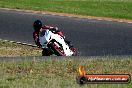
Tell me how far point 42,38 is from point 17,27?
10.1 metres

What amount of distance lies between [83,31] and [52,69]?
37.9 feet

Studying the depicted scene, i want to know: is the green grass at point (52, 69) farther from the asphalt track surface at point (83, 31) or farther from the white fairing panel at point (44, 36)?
the asphalt track surface at point (83, 31)

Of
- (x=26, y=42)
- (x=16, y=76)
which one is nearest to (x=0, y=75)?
(x=16, y=76)

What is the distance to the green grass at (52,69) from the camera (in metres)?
11.6

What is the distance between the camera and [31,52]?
1969 cm

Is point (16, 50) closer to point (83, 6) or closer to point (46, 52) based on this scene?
point (46, 52)

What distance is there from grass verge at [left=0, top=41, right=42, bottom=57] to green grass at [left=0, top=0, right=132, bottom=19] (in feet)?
36.2

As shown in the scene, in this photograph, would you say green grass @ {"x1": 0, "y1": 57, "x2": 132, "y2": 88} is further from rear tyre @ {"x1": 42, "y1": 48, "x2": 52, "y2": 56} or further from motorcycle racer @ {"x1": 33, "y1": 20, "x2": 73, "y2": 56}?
rear tyre @ {"x1": 42, "y1": 48, "x2": 52, "y2": 56}

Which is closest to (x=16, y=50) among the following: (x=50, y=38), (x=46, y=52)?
(x=46, y=52)

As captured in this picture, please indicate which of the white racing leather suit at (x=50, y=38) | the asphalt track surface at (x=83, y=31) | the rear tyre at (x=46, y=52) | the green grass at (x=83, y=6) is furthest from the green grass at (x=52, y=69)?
the green grass at (x=83, y=6)

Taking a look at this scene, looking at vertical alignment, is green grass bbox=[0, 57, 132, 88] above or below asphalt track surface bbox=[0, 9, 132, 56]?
above

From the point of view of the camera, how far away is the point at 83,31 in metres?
25.3

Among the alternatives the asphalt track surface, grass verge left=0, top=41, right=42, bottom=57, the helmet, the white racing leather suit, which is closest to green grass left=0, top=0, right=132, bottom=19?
the asphalt track surface

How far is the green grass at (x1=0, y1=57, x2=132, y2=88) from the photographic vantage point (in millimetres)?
11555
